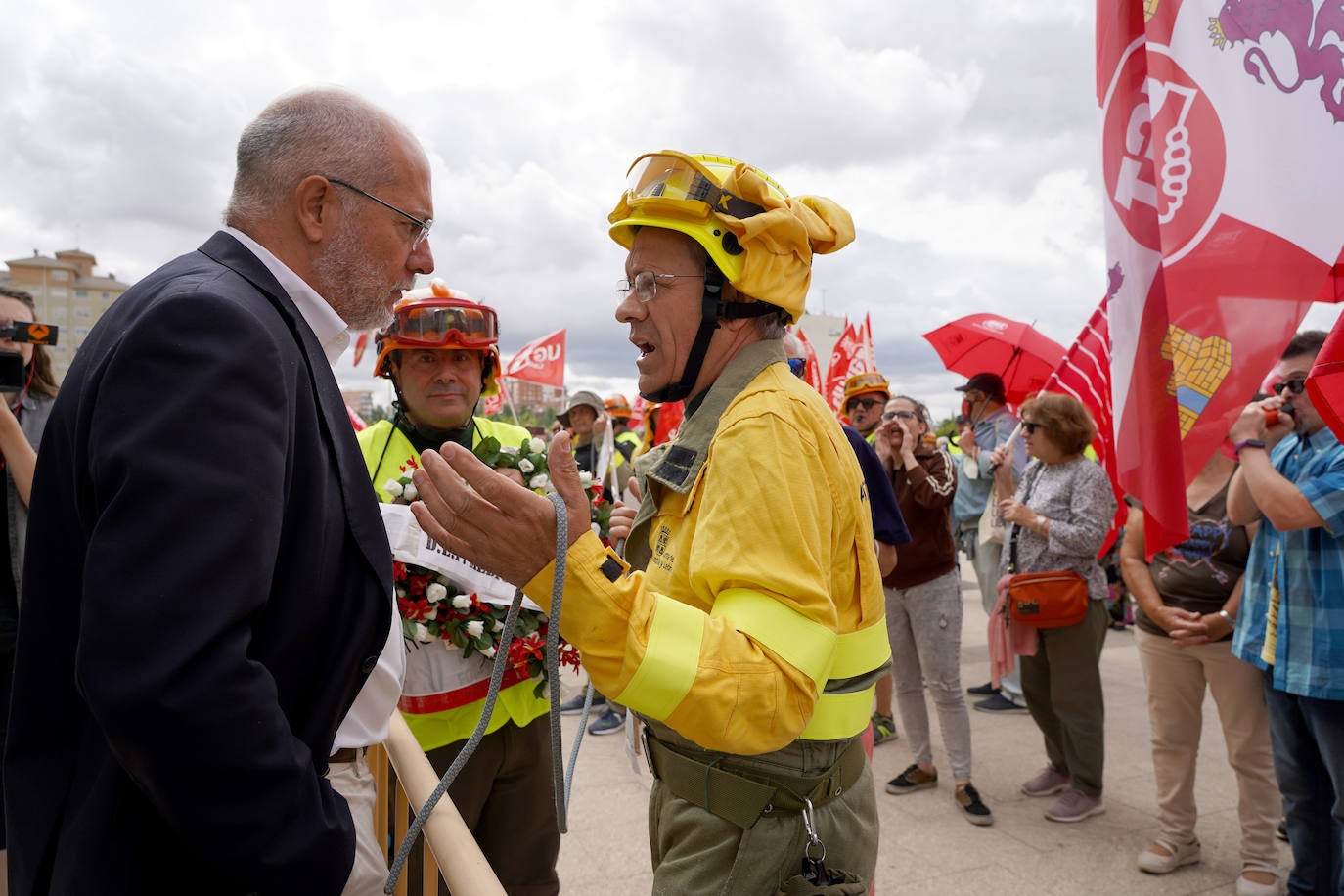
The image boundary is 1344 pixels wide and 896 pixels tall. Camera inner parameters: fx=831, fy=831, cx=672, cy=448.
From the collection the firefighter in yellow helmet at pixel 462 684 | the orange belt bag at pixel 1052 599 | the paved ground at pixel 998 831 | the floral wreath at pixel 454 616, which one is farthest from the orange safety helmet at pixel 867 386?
the floral wreath at pixel 454 616

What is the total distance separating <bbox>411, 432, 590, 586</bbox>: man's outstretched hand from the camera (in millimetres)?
1390

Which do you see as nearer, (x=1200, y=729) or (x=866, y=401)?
(x=1200, y=729)

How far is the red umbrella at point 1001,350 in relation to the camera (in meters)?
7.78

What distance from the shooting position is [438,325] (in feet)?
10.9

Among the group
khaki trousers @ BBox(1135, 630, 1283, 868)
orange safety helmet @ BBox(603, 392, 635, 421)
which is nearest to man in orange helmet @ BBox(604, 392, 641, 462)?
orange safety helmet @ BBox(603, 392, 635, 421)

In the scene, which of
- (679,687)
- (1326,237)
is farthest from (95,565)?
(1326,237)

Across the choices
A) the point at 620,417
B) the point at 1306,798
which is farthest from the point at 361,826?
the point at 620,417

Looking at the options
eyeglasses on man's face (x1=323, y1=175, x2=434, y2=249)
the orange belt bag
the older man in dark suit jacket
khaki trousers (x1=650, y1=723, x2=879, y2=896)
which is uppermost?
eyeglasses on man's face (x1=323, y1=175, x2=434, y2=249)

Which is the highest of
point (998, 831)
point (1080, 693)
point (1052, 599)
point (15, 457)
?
point (15, 457)

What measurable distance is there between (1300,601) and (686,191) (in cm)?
324

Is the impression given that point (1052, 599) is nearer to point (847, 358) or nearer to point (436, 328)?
point (436, 328)

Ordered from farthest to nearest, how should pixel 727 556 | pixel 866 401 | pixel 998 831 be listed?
pixel 866 401, pixel 998 831, pixel 727 556

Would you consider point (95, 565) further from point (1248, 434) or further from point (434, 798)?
point (1248, 434)

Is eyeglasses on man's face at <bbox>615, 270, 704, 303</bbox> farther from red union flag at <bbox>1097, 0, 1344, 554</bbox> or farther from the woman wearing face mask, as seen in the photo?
the woman wearing face mask
